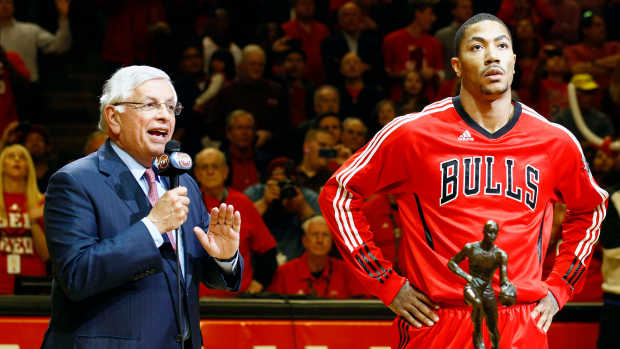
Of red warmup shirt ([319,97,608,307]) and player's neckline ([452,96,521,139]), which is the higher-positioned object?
player's neckline ([452,96,521,139])

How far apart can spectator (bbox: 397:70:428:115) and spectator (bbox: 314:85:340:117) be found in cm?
63

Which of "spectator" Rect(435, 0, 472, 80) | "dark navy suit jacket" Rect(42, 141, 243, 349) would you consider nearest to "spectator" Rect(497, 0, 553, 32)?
"spectator" Rect(435, 0, 472, 80)

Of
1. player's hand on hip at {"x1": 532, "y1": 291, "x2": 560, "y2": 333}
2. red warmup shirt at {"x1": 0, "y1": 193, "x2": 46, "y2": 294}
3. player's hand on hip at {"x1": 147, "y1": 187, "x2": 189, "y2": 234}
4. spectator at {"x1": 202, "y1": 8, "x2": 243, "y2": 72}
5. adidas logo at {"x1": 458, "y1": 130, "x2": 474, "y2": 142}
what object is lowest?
red warmup shirt at {"x1": 0, "y1": 193, "x2": 46, "y2": 294}

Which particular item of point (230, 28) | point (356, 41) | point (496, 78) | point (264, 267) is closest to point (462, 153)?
point (496, 78)

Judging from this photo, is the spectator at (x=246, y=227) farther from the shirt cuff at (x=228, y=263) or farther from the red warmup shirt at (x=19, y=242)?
the shirt cuff at (x=228, y=263)

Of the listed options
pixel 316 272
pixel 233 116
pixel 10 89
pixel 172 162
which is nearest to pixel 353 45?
pixel 233 116

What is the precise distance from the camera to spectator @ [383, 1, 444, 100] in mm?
9430

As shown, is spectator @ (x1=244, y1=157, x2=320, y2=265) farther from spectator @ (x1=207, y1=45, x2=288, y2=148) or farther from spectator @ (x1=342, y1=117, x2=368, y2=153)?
spectator @ (x1=207, y1=45, x2=288, y2=148)

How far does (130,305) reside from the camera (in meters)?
3.09

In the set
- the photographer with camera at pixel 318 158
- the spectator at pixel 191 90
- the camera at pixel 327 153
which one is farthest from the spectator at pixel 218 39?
the camera at pixel 327 153

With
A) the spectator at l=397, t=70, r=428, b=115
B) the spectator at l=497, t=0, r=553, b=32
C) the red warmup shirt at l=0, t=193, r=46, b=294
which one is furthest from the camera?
the spectator at l=497, t=0, r=553, b=32

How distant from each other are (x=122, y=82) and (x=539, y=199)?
5.46 feet

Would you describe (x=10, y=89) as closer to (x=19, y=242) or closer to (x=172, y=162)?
(x=19, y=242)

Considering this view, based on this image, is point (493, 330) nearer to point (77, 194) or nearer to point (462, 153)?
point (462, 153)
